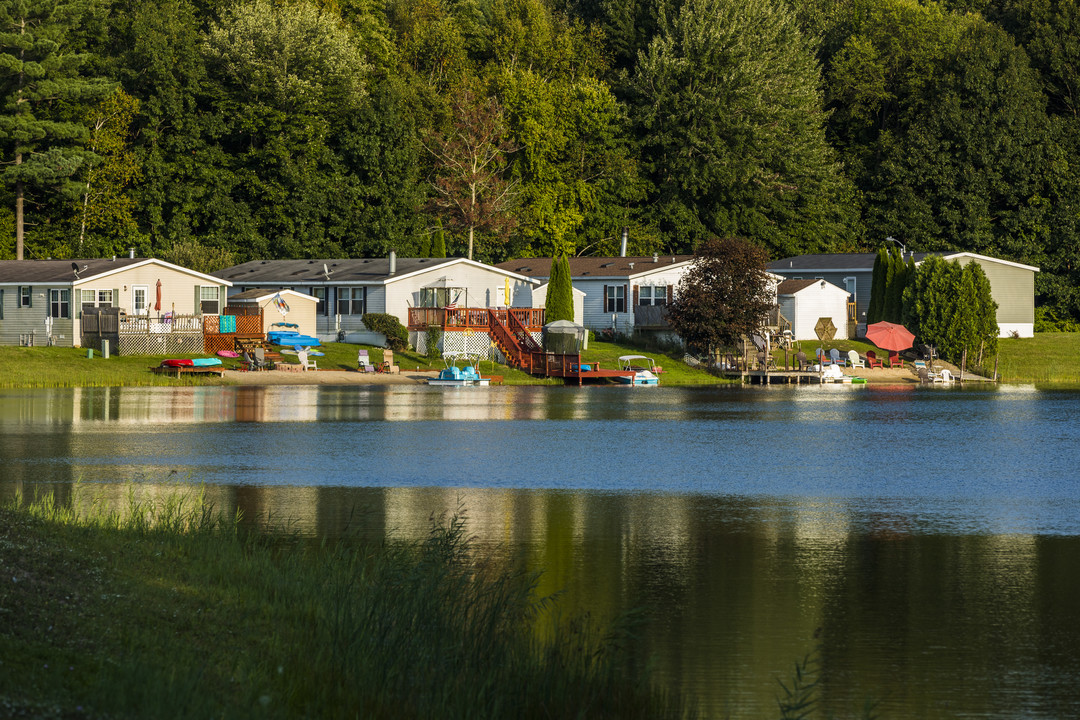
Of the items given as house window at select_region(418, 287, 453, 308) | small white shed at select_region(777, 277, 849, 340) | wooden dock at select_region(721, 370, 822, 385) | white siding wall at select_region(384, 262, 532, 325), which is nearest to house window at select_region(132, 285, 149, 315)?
white siding wall at select_region(384, 262, 532, 325)

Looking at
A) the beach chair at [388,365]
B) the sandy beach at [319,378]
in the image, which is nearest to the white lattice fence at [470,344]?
the beach chair at [388,365]

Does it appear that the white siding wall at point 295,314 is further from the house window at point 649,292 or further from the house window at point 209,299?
the house window at point 649,292

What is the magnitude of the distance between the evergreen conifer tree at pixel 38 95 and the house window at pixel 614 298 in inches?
1277

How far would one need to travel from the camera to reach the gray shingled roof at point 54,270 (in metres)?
67.6

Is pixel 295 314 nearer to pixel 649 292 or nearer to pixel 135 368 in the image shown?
pixel 135 368

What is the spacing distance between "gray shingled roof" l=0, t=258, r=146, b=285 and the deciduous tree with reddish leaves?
27412mm

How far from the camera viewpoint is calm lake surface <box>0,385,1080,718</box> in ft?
42.2

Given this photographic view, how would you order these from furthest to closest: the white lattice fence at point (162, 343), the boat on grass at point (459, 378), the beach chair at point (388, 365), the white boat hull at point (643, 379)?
the beach chair at point (388, 365), the white boat hull at point (643, 379), the white lattice fence at point (162, 343), the boat on grass at point (459, 378)

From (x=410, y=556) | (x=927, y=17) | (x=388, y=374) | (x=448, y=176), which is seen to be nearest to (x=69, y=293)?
(x=388, y=374)

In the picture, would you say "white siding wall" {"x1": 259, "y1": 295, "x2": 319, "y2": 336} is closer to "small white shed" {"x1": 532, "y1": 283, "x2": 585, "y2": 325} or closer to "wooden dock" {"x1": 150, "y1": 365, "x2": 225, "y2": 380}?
"wooden dock" {"x1": 150, "y1": 365, "x2": 225, "y2": 380}

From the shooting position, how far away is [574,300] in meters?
77.2

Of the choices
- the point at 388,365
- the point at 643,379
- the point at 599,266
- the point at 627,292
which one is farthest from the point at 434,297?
the point at 643,379

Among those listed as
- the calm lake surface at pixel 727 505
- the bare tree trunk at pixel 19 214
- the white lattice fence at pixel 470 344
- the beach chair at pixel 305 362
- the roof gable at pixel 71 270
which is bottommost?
the calm lake surface at pixel 727 505

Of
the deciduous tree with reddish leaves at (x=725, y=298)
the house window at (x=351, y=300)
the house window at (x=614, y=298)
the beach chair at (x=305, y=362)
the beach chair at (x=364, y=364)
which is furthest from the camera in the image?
the house window at (x=614, y=298)
